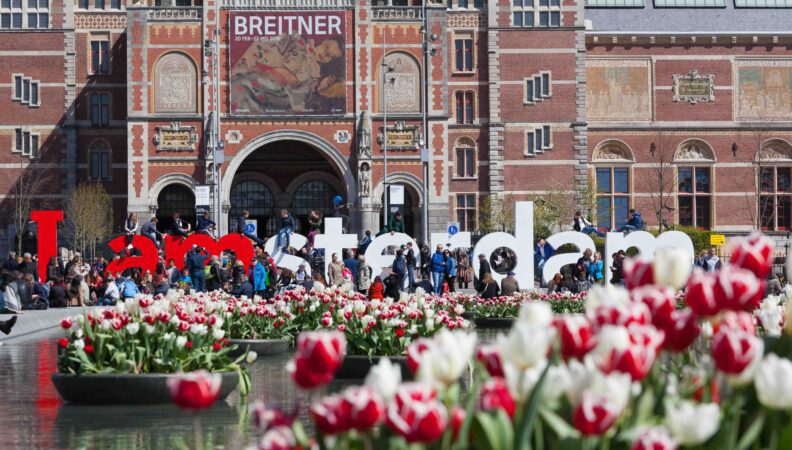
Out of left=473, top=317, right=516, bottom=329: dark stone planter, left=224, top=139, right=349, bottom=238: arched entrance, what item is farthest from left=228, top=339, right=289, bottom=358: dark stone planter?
left=224, top=139, right=349, bottom=238: arched entrance

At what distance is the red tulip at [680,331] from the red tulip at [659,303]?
0.02 metres

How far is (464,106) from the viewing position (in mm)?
51844

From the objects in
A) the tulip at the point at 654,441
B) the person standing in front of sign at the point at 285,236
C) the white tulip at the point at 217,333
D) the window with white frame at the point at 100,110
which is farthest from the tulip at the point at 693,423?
the window with white frame at the point at 100,110

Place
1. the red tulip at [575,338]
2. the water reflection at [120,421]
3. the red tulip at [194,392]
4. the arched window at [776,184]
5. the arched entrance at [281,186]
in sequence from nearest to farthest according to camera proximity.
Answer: the red tulip at [194,392] → the red tulip at [575,338] → the water reflection at [120,421] → the arched entrance at [281,186] → the arched window at [776,184]

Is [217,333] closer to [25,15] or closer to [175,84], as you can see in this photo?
[175,84]

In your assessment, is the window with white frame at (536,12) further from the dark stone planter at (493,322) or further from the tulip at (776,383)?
the tulip at (776,383)

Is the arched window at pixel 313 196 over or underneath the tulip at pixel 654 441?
over

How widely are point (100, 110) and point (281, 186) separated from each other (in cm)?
729

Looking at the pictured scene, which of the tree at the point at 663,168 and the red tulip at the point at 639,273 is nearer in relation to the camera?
the red tulip at the point at 639,273

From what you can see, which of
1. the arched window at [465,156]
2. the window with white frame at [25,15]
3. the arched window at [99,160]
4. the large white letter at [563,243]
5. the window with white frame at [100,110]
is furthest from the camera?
the arched window at [465,156]

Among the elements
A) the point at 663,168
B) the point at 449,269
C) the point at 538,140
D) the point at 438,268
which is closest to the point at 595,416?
the point at 438,268

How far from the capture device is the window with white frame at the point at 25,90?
166 feet

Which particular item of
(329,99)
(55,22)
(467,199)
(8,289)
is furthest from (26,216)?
(8,289)

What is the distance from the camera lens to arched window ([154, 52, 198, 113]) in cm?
4800
